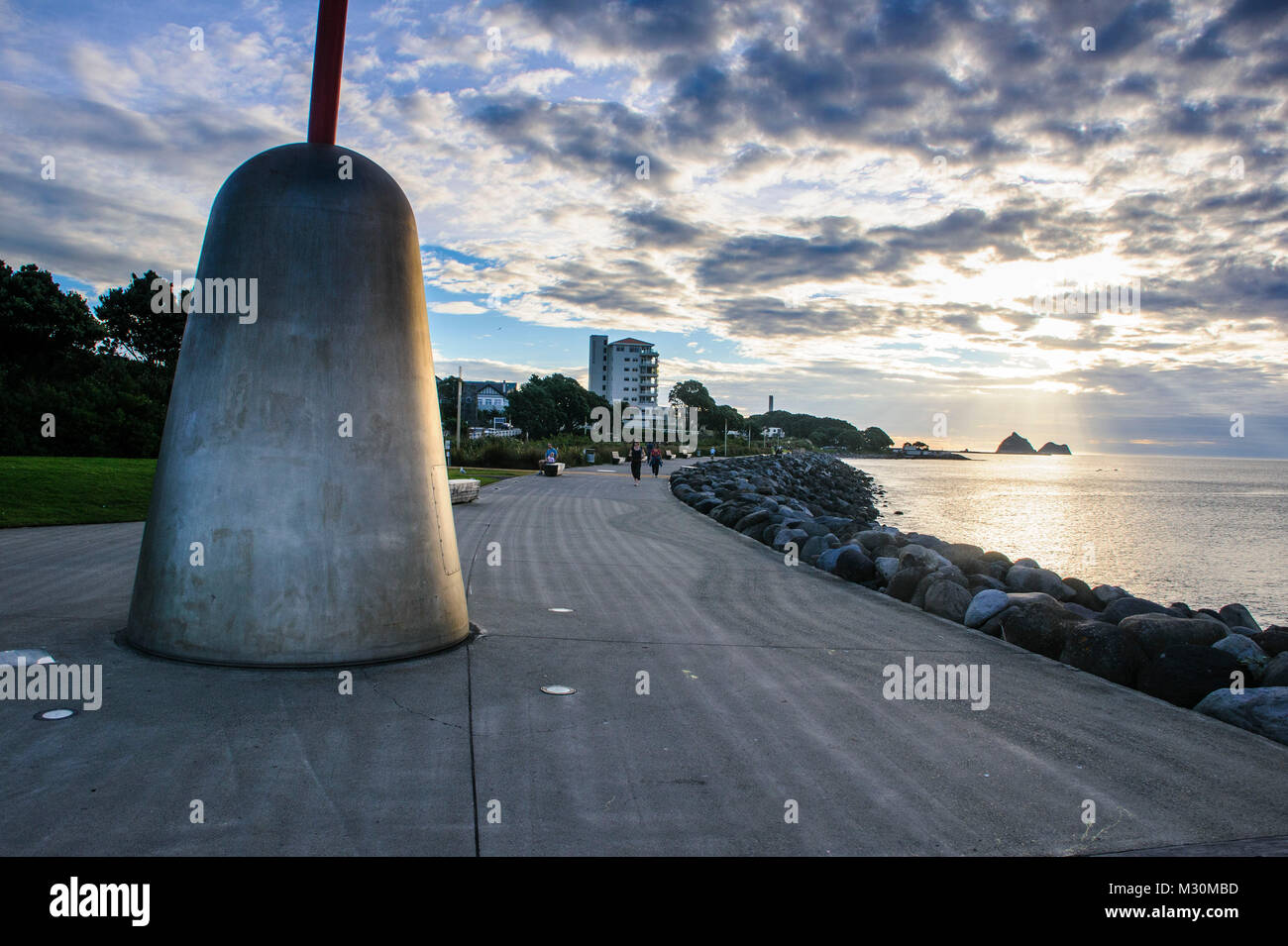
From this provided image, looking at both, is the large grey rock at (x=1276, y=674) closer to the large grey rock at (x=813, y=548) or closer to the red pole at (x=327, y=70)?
the large grey rock at (x=813, y=548)

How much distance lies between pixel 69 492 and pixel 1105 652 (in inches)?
712

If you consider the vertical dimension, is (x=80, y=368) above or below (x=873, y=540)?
above

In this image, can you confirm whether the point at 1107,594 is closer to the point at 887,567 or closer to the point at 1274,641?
the point at 887,567

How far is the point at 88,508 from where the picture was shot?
49.1 feet

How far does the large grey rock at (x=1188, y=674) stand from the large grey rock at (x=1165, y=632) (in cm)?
15

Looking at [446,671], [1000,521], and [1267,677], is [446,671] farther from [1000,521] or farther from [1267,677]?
[1000,521]

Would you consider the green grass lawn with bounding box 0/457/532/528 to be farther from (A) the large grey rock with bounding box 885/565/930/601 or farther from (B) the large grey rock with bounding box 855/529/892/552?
(B) the large grey rock with bounding box 855/529/892/552

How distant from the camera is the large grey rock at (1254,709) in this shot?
16.6 feet

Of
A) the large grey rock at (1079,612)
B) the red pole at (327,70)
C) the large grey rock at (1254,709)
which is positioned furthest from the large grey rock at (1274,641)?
the red pole at (327,70)

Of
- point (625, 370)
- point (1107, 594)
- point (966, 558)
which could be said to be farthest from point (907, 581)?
point (625, 370)

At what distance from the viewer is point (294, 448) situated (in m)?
5.56

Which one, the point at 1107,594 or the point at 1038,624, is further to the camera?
the point at 1107,594

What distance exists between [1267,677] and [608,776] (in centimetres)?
539
